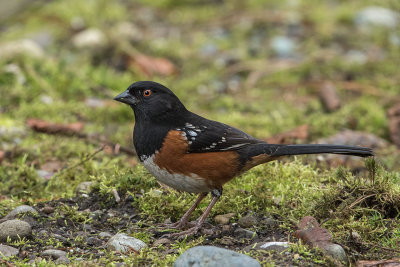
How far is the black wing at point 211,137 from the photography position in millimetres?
3977

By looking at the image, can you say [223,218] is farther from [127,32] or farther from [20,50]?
[127,32]

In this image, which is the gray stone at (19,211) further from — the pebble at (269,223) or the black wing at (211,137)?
the pebble at (269,223)

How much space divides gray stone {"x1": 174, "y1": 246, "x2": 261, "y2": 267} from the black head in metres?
1.45

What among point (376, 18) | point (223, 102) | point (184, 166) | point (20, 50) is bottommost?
point (223, 102)

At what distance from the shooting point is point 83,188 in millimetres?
4441

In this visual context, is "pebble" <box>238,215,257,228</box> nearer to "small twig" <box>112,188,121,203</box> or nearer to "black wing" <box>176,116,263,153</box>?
"black wing" <box>176,116,263,153</box>

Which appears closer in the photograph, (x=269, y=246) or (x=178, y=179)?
(x=269, y=246)

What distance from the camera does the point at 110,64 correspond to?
7969 mm

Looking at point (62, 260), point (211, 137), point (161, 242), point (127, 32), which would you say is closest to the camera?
point (62, 260)

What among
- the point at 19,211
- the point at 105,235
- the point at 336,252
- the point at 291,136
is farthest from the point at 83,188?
the point at 291,136

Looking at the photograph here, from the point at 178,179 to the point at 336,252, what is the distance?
3.91ft

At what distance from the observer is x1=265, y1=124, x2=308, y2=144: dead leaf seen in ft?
18.3

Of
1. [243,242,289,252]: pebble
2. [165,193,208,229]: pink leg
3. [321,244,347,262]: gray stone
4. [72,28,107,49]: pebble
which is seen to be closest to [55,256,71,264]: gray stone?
[165,193,208,229]: pink leg

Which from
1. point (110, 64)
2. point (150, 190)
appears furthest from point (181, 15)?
point (150, 190)
